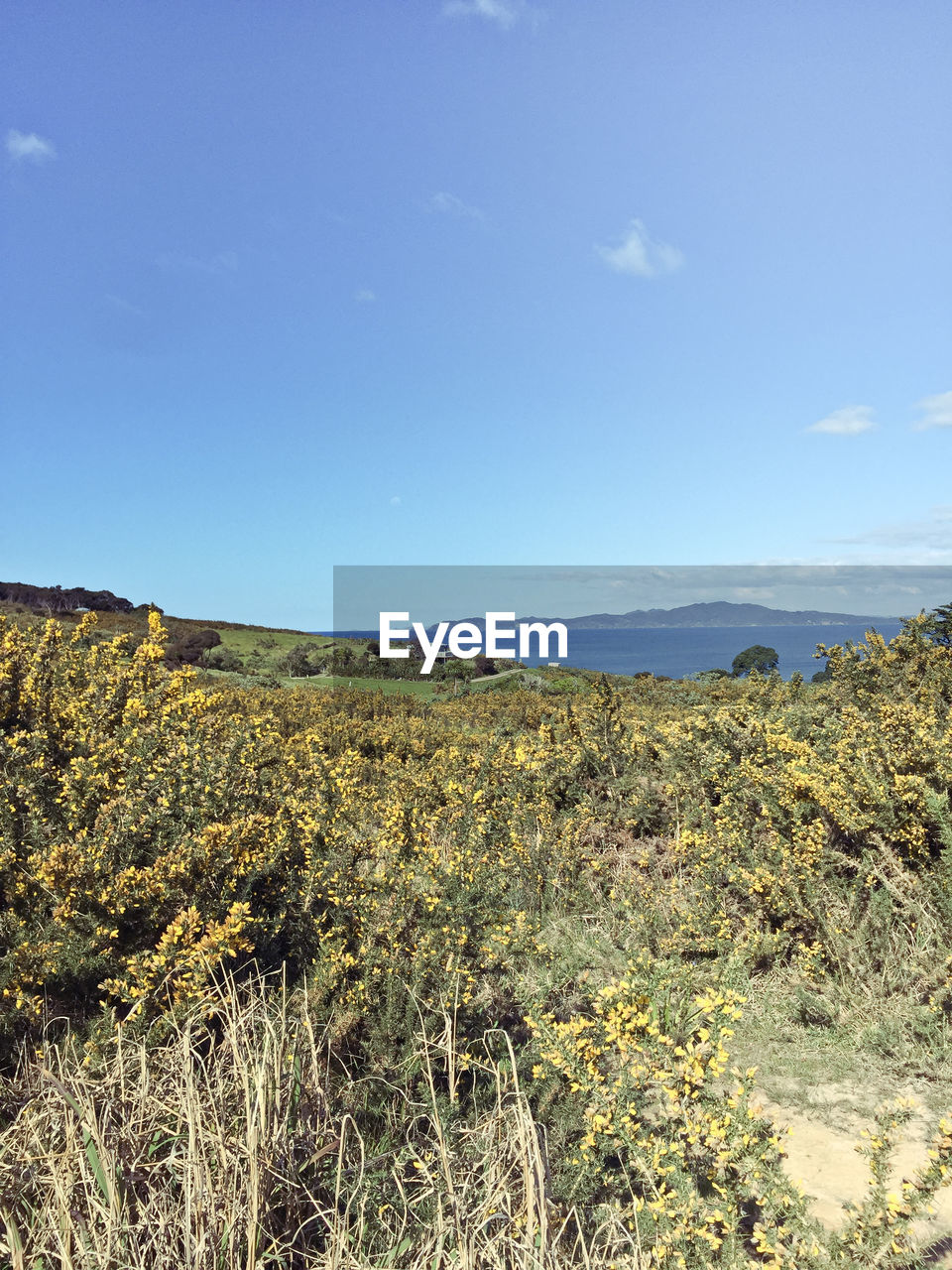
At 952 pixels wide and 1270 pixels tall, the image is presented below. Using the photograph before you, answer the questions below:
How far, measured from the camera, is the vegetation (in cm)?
216

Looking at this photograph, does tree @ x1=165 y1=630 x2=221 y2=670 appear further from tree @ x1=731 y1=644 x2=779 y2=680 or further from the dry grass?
the dry grass

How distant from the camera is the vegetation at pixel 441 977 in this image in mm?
2160

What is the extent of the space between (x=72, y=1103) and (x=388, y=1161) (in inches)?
43.5

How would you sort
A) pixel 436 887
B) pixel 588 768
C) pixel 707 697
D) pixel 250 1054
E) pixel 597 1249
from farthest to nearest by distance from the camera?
pixel 707 697 < pixel 588 768 < pixel 436 887 < pixel 250 1054 < pixel 597 1249

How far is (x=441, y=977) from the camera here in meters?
3.54

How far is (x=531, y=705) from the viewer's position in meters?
12.5

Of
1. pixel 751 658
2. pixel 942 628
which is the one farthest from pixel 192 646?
pixel 942 628

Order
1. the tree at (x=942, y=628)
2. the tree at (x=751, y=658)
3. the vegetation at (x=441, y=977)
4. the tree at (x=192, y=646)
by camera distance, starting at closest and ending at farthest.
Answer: the vegetation at (x=441, y=977)
the tree at (x=942, y=628)
the tree at (x=751, y=658)
the tree at (x=192, y=646)

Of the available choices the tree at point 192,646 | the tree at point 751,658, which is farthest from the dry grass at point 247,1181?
the tree at point 192,646

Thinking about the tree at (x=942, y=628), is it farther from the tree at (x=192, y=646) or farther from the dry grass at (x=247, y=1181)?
the tree at (x=192, y=646)

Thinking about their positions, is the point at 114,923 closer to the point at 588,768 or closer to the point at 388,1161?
the point at 388,1161

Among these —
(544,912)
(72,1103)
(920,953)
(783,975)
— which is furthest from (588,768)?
(72,1103)

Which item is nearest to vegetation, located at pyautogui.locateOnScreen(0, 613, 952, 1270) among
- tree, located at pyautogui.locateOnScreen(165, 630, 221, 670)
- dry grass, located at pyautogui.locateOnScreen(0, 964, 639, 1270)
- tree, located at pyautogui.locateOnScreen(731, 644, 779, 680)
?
dry grass, located at pyautogui.locateOnScreen(0, 964, 639, 1270)

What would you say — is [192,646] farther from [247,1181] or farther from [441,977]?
[247,1181]
